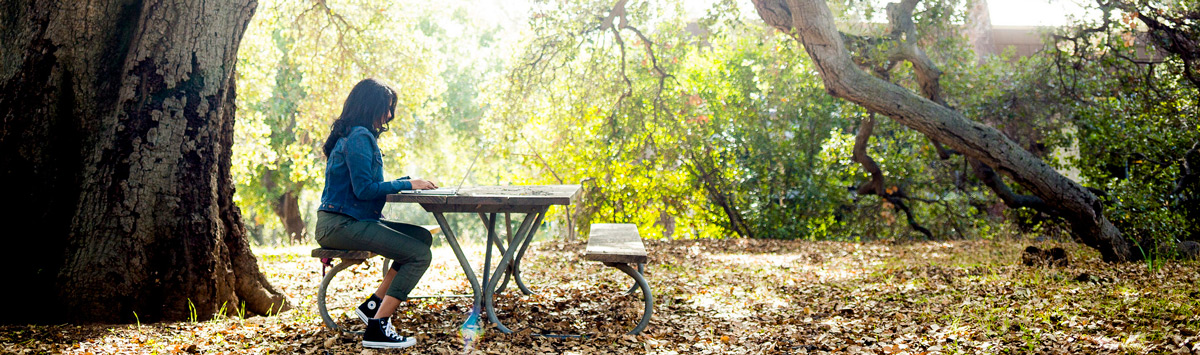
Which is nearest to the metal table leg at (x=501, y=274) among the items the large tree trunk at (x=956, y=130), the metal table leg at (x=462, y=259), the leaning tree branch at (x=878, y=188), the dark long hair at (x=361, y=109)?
the metal table leg at (x=462, y=259)

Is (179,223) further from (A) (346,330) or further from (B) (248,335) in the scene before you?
(A) (346,330)

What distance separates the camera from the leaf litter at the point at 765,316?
3404 mm

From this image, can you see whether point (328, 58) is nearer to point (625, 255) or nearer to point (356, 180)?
point (356, 180)

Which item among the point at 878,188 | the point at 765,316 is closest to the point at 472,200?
the point at 765,316

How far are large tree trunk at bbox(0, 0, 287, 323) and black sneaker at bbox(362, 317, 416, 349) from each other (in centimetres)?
104

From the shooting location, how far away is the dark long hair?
3.62 metres

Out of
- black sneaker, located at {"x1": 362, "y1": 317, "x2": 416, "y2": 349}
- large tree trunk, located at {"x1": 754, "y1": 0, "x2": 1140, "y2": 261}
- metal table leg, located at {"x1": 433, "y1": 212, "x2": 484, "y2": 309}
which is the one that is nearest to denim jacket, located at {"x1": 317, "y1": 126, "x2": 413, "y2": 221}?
metal table leg, located at {"x1": 433, "y1": 212, "x2": 484, "y2": 309}

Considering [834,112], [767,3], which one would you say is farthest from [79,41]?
[834,112]

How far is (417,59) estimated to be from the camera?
9805 mm

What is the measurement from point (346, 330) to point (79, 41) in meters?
2.02

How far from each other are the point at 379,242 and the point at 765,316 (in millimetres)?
2267

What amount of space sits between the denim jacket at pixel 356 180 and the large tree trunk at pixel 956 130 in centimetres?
400

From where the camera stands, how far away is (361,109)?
3.62 meters

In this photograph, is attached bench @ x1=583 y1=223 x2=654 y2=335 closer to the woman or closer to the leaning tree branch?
the woman
